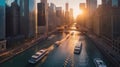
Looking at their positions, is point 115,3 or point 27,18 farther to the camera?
point 27,18

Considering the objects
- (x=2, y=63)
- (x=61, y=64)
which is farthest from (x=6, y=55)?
(x=61, y=64)

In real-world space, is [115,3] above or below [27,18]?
above

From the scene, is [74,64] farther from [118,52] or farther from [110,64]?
[118,52]

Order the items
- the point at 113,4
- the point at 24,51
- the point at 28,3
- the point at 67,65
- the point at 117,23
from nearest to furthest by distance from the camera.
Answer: the point at 67,65
the point at 24,51
the point at 117,23
the point at 113,4
the point at 28,3

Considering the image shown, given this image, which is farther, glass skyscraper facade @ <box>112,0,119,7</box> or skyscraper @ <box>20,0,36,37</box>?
skyscraper @ <box>20,0,36,37</box>

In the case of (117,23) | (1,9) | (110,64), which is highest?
(1,9)

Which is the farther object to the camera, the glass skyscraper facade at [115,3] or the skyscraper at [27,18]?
the skyscraper at [27,18]

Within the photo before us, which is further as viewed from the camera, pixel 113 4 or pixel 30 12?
pixel 30 12

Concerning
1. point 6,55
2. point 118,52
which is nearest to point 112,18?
point 118,52

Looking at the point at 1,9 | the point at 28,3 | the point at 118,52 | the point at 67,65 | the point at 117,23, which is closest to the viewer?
the point at 67,65

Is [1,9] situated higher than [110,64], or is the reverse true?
[1,9]
